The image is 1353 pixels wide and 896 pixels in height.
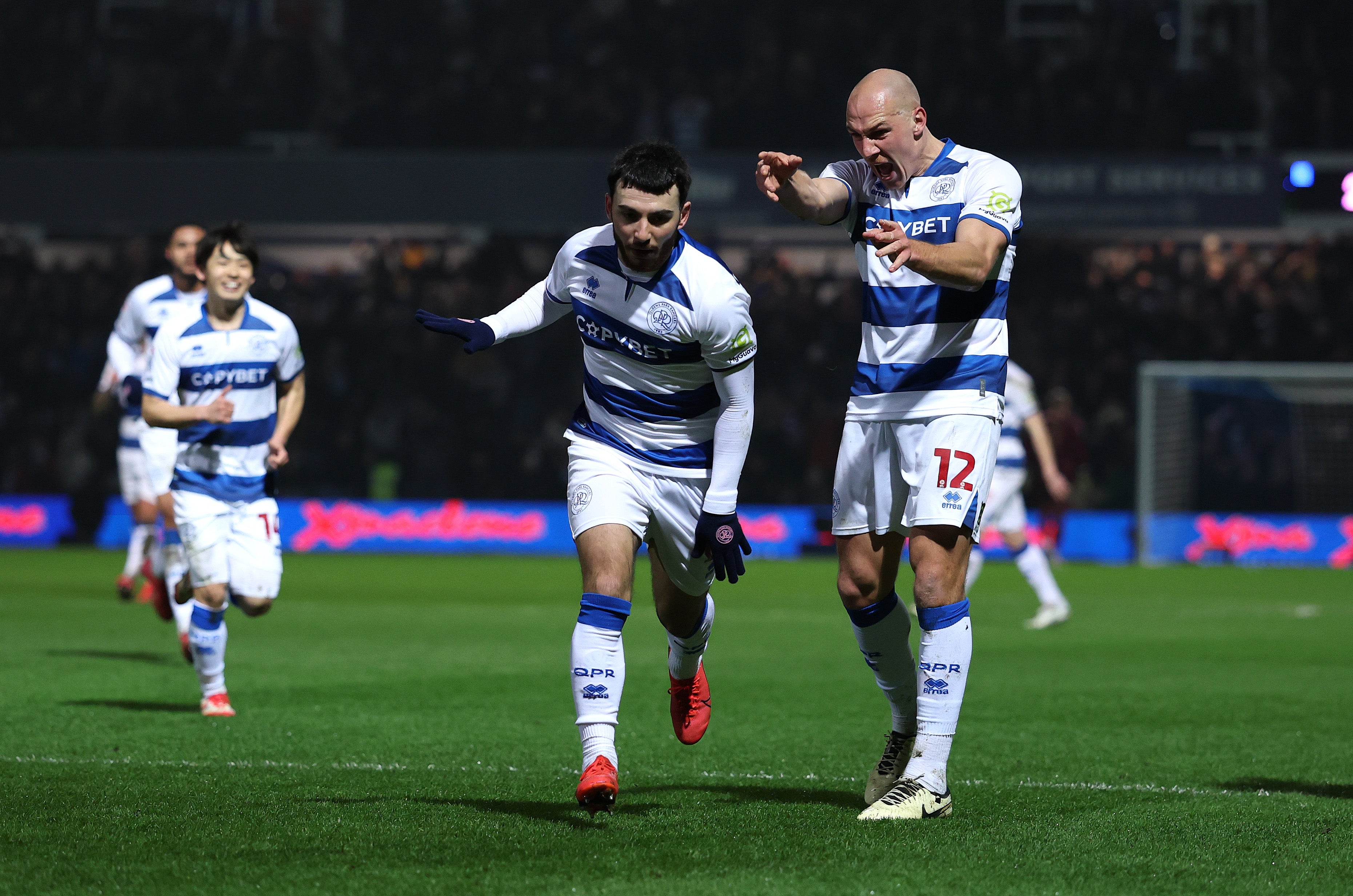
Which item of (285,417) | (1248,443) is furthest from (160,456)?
(1248,443)

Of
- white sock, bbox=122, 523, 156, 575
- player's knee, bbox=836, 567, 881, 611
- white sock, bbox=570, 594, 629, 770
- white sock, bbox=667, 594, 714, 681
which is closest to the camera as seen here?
white sock, bbox=570, 594, 629, 770

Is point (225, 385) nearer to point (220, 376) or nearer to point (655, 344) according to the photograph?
Answer: point (220, 376)

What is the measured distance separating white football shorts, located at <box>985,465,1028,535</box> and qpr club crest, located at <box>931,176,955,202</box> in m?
8.44

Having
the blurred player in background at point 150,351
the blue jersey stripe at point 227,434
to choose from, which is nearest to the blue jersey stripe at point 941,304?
the blue jersey stripe at point 227,434

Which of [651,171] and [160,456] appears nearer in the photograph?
[651,171]

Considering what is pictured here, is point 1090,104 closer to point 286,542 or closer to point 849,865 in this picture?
point 286,542

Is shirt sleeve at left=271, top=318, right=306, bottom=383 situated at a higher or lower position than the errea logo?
lower

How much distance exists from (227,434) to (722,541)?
3.62 m

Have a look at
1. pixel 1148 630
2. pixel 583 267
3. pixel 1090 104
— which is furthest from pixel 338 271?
pixel 583 267

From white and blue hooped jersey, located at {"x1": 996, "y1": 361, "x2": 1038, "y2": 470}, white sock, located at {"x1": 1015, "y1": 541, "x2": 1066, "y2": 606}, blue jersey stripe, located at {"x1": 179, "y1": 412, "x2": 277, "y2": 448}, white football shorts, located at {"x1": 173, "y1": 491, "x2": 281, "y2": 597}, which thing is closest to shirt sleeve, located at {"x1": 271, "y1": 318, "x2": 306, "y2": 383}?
blue jersey stripe, located at {"x1": 179, "y1": 412, "x2": 277, "y2": 448}

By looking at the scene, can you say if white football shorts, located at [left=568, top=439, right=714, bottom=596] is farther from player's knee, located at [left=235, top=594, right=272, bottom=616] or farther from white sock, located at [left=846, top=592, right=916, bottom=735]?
player's knee, located at [left=235, top=594, right=272, bottom=616]

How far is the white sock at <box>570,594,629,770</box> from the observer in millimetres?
5090

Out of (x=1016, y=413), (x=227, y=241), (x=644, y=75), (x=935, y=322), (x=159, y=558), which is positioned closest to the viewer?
(x=935, y=322)

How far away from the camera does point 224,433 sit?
815 centimetres
